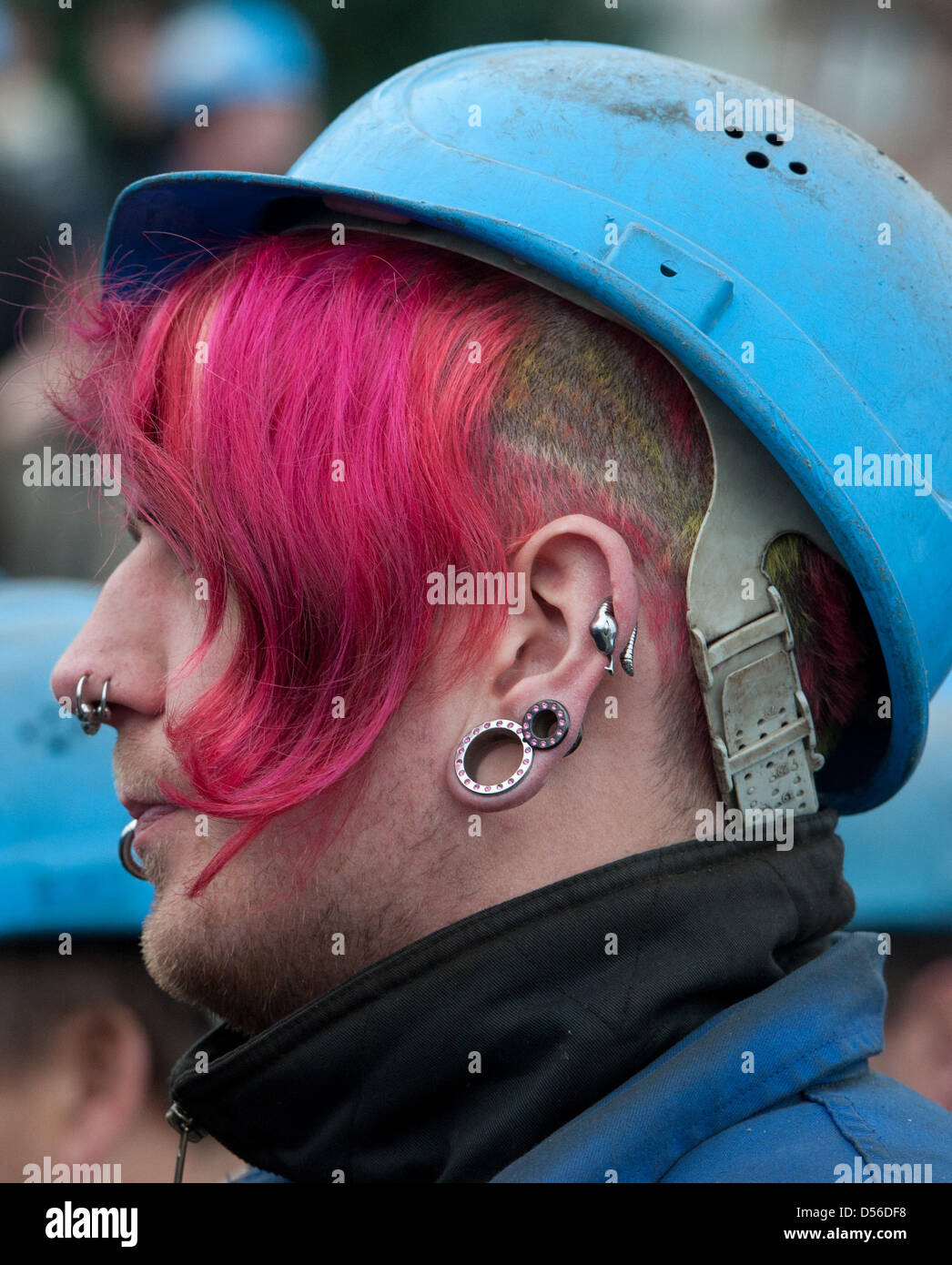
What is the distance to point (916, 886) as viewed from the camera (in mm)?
3369

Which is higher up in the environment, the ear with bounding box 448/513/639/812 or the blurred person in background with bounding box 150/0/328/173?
the blurred person in background with bounding box 150/0/328/173

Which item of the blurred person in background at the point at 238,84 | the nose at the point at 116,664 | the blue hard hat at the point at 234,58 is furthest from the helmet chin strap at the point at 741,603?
the blue hard hat at the point at 234,58

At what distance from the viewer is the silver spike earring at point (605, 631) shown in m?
1.53

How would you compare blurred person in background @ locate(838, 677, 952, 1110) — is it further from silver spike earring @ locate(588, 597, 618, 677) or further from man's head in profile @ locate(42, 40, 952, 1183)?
silver spike earring @ locate(588, 597, 618, 677)

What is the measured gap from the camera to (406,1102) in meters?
1.51

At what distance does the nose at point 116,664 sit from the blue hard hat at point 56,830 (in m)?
1.28

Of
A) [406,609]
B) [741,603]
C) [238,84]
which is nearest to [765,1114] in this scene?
[741,603]

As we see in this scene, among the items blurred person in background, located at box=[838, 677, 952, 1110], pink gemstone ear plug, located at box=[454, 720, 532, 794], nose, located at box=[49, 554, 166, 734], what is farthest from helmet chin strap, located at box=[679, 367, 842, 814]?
blurred person in background, located at box=[838, 677, 952, 1110]

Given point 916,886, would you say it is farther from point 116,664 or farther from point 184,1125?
point 116,664

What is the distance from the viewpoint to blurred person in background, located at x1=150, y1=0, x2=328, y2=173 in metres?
4.78

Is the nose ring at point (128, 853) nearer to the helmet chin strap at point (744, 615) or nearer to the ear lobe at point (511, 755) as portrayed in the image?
the ear lobe at point (511, 755)

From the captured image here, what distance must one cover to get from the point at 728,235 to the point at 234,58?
13.7 ft

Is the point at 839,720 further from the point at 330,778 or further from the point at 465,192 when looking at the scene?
the point at 465,192

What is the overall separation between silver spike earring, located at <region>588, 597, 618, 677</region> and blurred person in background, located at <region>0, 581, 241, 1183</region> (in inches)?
68.9
